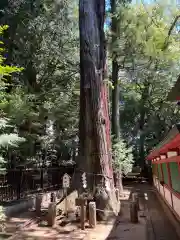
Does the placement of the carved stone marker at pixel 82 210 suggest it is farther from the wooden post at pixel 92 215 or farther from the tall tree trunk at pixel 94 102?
the tall tree trunk at pixel 94 102

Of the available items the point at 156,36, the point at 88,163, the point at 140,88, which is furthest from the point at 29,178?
the point at 140,88

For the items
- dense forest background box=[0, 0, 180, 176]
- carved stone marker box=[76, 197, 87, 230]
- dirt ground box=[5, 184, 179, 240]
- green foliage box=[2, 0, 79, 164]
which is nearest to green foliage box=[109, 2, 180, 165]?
dense forest background box=[0, 0, 180, 176]

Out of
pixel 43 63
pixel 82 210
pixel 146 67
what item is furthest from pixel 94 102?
pixel 146 67

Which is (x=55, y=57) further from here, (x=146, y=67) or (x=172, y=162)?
(x=172, y=162)

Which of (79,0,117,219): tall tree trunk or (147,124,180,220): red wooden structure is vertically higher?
(79,0,117,219): tall tree trunk

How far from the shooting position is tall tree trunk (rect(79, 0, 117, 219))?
10328mm

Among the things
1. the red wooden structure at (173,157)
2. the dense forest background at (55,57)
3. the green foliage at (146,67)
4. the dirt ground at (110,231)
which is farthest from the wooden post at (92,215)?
the green foliage at (146,67)

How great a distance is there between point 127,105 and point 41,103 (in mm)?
18000

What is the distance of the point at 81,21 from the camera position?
11461 millimetres

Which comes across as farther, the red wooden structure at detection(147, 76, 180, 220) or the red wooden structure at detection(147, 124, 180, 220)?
the red wooden structure at detection(147, 124, 180, 220)

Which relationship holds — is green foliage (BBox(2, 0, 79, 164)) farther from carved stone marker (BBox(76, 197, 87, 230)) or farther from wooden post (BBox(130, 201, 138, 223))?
wooden post (BBox(130, 201, 138, 223))

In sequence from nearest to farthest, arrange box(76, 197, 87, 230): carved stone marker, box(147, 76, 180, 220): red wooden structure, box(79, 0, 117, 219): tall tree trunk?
box(147, 76, 180, 220): red wooden structure, box(76, 197, 87, 230): carved stone marker, box(79, 0, 117, 219): tall tree trunk

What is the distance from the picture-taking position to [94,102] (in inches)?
422

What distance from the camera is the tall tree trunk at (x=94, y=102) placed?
10328 mm
